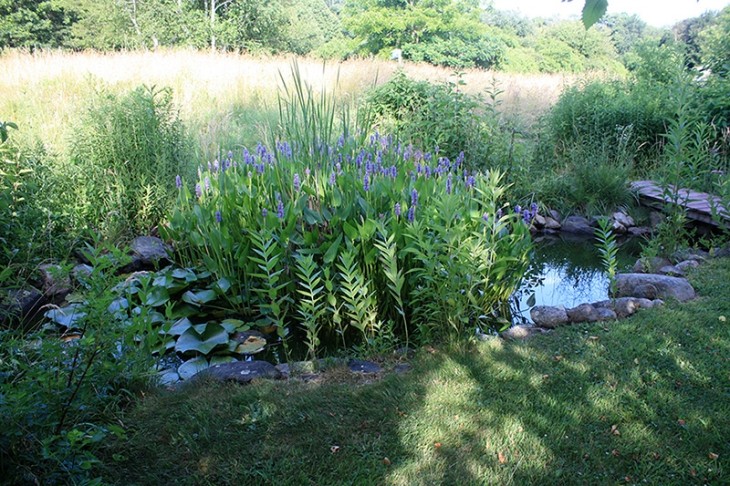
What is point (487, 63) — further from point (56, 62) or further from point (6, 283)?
point (6, 283)

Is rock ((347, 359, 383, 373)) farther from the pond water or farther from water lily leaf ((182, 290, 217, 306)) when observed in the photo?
the pond water

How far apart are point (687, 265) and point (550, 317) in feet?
5.39

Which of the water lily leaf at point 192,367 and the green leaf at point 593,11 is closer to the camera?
the green leaf at point 593,11

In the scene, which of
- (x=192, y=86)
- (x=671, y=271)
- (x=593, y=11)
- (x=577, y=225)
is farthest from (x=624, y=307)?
(x=192, y=86)

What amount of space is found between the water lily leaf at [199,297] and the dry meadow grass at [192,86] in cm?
242

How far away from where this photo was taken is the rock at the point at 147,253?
451 cm

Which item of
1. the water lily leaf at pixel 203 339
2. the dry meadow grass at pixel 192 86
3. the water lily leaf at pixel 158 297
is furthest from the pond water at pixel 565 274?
the dry meadow grass at pixel 192 86

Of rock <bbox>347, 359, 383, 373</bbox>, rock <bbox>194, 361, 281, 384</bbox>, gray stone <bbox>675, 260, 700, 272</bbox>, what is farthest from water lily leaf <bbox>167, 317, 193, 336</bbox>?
gray stone <bbox>675, 260, 700, 272</bbox>

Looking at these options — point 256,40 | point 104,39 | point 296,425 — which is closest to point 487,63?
point 256,40

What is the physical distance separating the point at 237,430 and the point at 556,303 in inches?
113

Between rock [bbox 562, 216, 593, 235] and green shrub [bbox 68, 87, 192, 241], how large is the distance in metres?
4.64

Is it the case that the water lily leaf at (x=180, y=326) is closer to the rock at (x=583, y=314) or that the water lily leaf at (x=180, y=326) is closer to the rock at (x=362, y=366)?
the rock at (x=362, y=366)

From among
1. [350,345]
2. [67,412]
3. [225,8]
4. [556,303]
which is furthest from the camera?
[225,8]

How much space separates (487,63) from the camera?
3466cm
